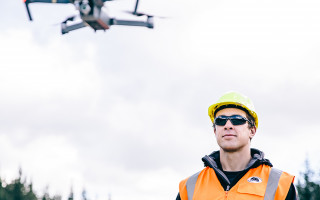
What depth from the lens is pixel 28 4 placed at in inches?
803

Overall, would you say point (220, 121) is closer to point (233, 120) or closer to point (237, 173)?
point (233, 120)

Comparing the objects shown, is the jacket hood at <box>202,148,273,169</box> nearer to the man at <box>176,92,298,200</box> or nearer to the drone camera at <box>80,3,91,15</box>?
the man at <box>176,92,298,200</box>

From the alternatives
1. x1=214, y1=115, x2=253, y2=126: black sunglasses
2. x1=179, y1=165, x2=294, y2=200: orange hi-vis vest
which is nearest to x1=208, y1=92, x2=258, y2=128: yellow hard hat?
x1=214, y1=115, x2=253, y2=126: black sunglasses

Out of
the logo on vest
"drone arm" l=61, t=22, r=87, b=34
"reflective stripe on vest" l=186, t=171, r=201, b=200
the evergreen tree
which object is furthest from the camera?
the evergreen tree

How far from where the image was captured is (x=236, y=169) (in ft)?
22.3

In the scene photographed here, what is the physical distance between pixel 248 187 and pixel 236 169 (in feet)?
1.16

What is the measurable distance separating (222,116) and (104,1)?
14.7 meters

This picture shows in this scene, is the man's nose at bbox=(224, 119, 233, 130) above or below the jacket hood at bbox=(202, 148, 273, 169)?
above

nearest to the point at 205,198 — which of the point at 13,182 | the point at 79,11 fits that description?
the point at 79,11

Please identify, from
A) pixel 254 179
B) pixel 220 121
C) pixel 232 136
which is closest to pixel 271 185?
pixel 254 179

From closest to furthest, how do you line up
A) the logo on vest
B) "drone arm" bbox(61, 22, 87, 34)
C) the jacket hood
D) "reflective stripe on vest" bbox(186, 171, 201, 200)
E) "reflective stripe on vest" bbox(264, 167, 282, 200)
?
"reflective stripe on vest" bbox(264, 167, 282, 200) → the logo on vest → the jacket hood → "reflective stripe on vest" bbox(186, 171, 201, 200) → "drone arm" bbox(61, 22, 87, 34)

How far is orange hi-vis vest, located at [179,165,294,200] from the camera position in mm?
6379

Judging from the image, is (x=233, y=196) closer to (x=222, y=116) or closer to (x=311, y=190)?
(x=222, y=116)

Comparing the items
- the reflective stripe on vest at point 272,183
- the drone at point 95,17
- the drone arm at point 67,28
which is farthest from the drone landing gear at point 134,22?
the reflective stripe on vest at point 272,183
